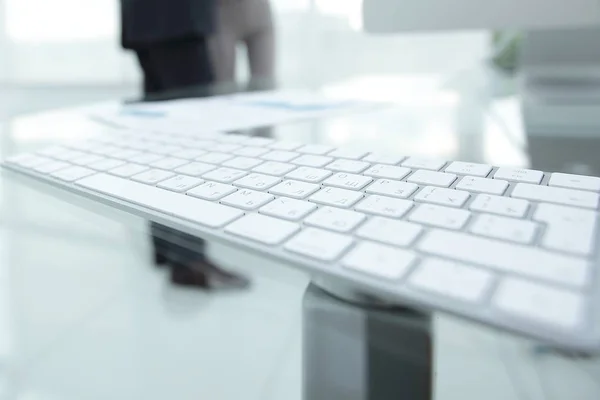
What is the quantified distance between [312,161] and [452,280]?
0.61ft

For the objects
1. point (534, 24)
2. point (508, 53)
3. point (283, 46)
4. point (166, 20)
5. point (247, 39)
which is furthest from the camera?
point (283, 46)

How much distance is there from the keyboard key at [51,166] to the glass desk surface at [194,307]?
2cm

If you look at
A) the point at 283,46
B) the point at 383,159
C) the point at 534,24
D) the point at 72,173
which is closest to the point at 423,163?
the point at 383,159

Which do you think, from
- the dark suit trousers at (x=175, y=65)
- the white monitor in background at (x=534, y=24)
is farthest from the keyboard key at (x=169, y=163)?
the dark suit trousers at (x=175, y=65)

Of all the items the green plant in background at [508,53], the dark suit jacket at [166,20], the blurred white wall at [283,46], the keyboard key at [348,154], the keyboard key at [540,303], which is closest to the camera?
the keyboard key at [540,303]

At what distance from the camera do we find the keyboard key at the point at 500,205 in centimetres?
23

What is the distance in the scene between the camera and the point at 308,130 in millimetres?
542

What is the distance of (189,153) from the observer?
40cm

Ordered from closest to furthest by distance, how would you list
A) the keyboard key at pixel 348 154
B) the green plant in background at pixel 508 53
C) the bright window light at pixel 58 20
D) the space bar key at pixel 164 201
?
the space bar key at pixel 164 201 < the keyboard key at pixel 348 154 < the green plant in background at pixel 508 53 < the bright window light at pixel 58 20

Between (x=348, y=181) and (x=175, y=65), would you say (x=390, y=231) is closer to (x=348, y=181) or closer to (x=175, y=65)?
(x=348, y=181)

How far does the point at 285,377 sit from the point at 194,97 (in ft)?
1.78

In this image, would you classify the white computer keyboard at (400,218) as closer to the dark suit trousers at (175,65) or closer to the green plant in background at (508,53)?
the dark suit trousers at (175,65)

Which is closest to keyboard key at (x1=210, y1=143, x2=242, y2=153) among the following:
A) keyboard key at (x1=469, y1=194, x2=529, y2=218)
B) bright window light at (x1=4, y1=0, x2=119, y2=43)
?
keyboard key at (x1=469, y1=194, x2=529, y2=218)

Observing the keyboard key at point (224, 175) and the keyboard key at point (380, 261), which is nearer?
the keyboard key at point (380, 261)
